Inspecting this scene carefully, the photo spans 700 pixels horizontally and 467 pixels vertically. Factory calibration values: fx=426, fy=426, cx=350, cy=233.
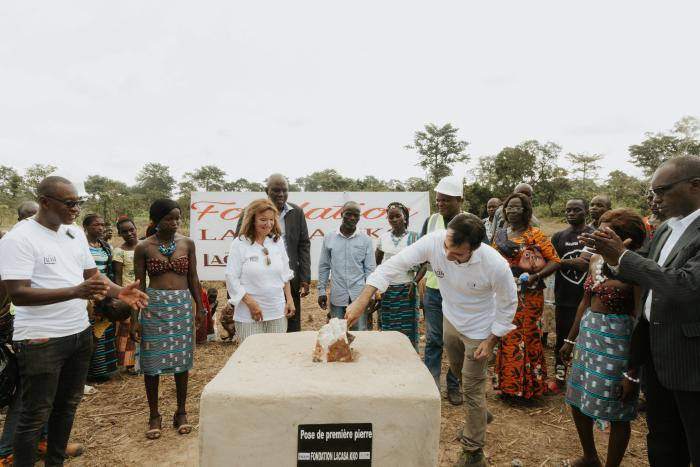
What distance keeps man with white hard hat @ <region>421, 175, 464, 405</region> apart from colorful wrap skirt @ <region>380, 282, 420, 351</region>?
246mm

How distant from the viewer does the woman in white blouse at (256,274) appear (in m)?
3.17

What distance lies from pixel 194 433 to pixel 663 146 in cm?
3750

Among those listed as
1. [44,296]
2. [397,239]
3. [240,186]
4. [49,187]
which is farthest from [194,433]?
[240,186]

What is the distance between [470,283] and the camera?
258 centimetres

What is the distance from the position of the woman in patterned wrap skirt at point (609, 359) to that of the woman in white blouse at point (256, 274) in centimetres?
211

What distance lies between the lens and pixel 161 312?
304cm

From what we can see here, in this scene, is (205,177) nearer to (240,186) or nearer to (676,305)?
(240,186)

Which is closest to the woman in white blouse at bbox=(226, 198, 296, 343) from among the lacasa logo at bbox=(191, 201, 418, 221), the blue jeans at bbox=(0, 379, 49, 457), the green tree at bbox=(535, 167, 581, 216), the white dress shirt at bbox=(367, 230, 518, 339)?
the white dress shirt at bbox=(367, 230, 518, 339)

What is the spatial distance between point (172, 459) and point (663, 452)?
2841 mm

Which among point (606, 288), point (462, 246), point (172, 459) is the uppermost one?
point (462, 246)

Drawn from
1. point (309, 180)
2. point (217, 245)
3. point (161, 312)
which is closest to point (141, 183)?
point (309, 180)

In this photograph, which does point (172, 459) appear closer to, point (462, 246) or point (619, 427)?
point (462, 246)

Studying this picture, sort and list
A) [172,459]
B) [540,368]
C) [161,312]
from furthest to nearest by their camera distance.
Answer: [540,368]
[161,312]
[172,459]

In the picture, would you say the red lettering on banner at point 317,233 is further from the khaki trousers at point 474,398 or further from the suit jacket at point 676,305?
the suit jacket at point 676,305
